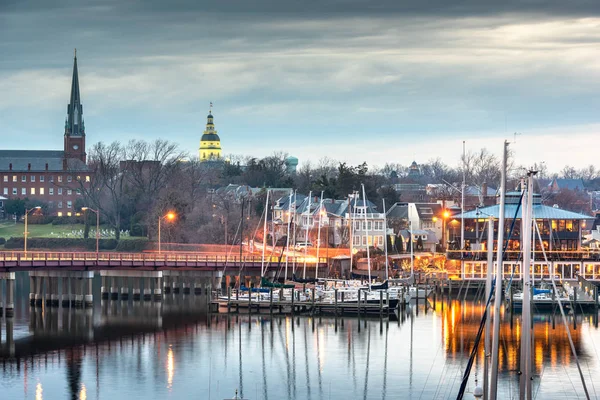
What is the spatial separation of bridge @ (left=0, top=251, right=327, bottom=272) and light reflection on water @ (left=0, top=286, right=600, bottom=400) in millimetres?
4512

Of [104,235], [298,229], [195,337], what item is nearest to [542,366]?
[195,337]

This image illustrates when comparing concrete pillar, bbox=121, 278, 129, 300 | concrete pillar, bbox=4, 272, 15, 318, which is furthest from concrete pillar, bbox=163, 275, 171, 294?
concrete pillar, bbox=4, 272, 15, 318

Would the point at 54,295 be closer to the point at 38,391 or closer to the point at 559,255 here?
the point at 38,391

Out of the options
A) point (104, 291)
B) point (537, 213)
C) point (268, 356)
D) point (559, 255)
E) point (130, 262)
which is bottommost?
point (268, 356)

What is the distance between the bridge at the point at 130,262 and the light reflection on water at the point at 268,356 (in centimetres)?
451

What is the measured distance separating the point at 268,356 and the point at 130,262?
1379 inches

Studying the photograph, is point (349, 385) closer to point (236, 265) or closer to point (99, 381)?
point (99, 381)

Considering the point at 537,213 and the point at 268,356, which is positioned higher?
the point at 537,213

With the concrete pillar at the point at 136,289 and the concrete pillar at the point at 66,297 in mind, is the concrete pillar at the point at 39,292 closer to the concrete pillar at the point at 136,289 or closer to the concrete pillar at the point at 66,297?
the concrete pillar at the point at 66,297

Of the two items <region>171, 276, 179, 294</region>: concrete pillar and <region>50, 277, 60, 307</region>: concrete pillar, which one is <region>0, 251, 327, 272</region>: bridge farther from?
<region>171, 276, 179, 294</region>: concrete pillar

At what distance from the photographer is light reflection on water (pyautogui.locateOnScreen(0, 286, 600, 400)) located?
6056 cm

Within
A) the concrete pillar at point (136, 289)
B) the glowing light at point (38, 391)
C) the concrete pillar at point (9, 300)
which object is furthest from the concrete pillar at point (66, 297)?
the glowing light at point (38, 391)

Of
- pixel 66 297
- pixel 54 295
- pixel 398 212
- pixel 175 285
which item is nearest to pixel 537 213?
pixel 175 285

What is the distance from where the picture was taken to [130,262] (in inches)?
4080
